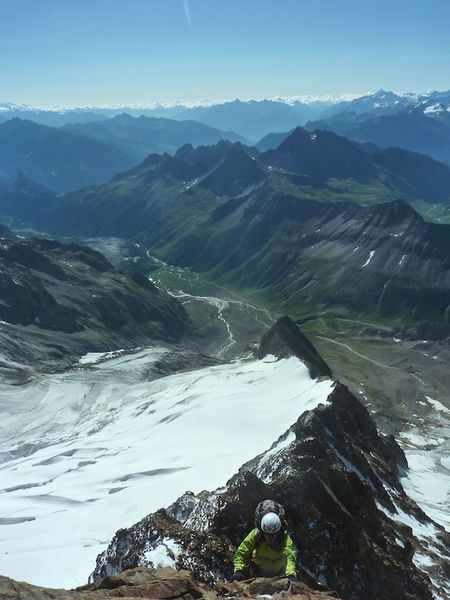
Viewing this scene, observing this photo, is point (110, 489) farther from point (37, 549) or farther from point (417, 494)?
point (417, 494)

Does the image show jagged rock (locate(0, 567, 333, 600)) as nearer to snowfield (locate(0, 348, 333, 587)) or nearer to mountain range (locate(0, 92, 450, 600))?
mountain range (locate(0, 92, 450, 600))

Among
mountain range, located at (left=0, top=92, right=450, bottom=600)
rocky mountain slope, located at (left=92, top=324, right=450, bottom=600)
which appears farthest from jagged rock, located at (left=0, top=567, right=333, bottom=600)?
rocky mountain slope, located at (left=92, top=324, right=450, bottom=600)

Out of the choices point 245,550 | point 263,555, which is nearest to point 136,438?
point 245,550

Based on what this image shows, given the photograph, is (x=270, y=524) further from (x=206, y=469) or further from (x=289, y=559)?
(x=206, y=469)

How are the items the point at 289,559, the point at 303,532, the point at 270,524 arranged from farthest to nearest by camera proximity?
the point at 303,532 < the point at 289,559 < the point at 270,524

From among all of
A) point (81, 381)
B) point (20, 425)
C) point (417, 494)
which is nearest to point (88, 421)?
point (20, 425)
